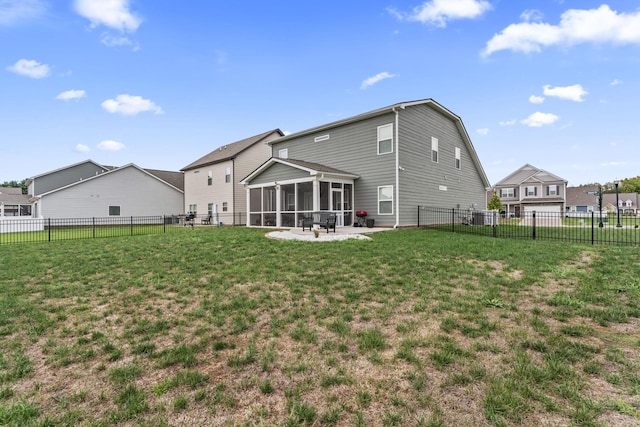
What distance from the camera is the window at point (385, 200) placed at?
14971mm

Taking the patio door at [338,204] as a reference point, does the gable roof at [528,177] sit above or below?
above

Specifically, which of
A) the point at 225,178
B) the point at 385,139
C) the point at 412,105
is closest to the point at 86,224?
the point at 225,178

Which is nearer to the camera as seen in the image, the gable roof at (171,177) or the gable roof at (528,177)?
the gable roof at (171,177)

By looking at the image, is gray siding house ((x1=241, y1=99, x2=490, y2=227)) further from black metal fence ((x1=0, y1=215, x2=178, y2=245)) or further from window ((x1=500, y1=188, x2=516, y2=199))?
window ((x1=500, y1=188, x2=516, y2=199))

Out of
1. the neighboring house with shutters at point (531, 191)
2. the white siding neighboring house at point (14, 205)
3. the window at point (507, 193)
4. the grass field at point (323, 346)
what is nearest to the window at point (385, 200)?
the grass field at point (323, 346)

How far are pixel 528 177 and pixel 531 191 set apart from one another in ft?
7.09

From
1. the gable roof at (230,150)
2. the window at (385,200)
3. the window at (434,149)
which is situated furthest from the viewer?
the gable roof at (230,150)

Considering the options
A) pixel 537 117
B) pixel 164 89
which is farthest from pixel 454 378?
pixel 537 117

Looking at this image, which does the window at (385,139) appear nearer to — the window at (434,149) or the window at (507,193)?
the window at (434,149)

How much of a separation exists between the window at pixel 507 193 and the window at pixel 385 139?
3909 cm

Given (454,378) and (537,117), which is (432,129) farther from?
(537,117)

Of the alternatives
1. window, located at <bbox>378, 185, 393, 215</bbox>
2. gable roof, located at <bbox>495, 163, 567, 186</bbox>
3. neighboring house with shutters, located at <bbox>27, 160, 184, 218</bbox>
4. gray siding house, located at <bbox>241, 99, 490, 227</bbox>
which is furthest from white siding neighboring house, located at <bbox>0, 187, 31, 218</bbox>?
gable roof, located at <bbox>495, 163, 567, 186</bbox>

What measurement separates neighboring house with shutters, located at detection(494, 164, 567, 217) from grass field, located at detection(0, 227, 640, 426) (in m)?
41.5

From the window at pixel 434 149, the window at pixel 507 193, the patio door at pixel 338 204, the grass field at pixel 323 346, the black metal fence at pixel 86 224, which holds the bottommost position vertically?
the grass field at pixel 323 346
